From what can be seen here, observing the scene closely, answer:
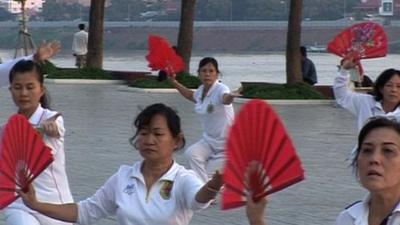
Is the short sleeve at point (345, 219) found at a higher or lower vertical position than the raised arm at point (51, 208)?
higher

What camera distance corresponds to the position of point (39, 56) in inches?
268

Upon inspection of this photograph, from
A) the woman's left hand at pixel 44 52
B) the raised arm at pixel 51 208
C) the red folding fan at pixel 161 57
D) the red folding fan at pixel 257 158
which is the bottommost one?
the red folding fan at pixel 161 57

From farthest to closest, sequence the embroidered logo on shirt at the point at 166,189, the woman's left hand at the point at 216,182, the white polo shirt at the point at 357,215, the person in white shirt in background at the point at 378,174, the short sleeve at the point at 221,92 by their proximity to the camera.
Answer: the short sleeve at the point at 221,92 < the embroidered logo on shirt at the point at 166,189 < the woman's left hand at the point at 216,182 < the white polo shirt at the point at 357,215 < the person in white shirt in background at the point at 378,174

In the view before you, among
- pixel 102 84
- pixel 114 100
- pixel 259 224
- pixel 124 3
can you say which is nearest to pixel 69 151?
pixel 114 100

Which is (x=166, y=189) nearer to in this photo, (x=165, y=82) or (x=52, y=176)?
(x=52, y=176)

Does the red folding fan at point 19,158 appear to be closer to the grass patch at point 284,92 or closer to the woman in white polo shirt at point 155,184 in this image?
the woman in white polo shirt at point 155,184

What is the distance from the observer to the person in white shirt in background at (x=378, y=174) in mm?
3637

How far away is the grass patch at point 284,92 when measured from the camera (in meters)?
21.9

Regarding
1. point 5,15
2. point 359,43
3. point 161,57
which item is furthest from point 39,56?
point 5,15

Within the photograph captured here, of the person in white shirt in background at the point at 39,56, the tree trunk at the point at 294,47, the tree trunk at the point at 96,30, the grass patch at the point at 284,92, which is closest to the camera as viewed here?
the person in white shirt in background at the point at 39,56

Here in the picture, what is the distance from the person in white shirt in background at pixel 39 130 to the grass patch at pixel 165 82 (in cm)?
1834

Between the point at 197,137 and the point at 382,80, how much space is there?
7669 millimetres

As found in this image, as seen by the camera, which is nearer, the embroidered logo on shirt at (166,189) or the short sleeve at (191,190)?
the short sleeve at (191,190)

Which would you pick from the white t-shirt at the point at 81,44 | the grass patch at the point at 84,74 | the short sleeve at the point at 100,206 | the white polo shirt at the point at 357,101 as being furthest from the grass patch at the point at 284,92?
the short sleeve at the point at 100,206
